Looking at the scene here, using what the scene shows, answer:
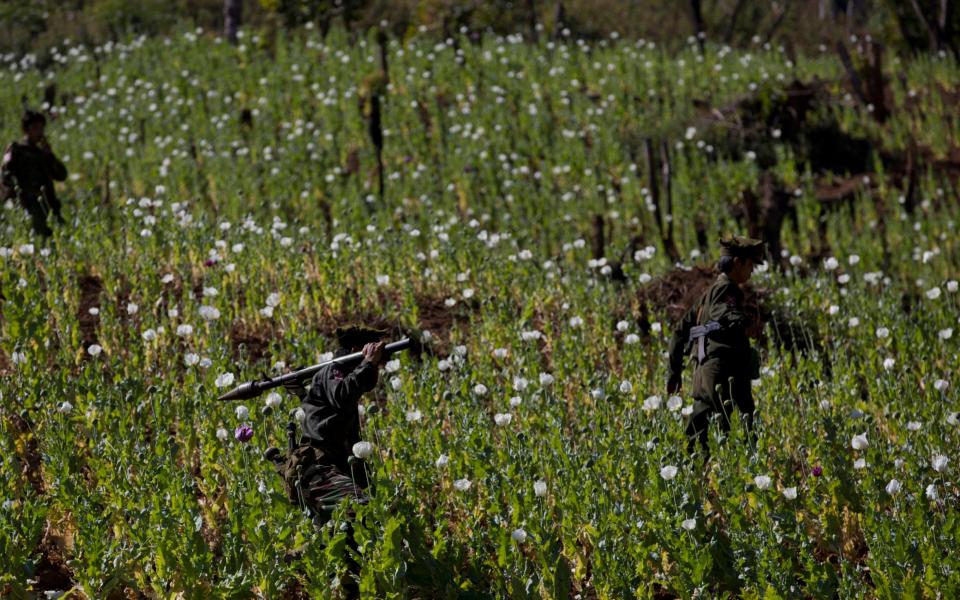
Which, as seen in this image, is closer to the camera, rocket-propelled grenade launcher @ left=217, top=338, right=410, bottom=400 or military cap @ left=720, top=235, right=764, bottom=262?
rocket-propelled grenade launcher @ left=217, top=338, right=410, bottom=400

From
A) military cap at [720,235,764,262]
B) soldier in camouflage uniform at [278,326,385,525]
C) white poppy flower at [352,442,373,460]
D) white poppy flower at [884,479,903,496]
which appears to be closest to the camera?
white poppy flower at [352,442,373,460]

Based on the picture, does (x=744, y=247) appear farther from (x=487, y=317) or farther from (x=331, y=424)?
(x=487, y=317)

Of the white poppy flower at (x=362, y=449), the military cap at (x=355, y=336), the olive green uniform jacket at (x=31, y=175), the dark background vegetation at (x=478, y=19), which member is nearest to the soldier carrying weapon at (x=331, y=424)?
the military cap at (x=355, y=336)

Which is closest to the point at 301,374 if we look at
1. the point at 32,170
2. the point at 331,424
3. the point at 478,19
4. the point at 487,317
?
the point at 331,424

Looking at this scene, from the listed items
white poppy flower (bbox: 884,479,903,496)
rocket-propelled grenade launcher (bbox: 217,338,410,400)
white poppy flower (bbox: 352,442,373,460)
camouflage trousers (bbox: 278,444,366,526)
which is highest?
rocket-propelled grenade launcher (bbox: 217,338,410,400)

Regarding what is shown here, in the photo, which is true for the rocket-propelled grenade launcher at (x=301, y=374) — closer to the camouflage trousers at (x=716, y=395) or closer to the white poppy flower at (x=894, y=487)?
the camouflage trousers at (x=716, y=395)

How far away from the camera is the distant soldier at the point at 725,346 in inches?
275

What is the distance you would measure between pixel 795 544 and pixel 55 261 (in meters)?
6.82

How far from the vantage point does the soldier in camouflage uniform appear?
5875mm

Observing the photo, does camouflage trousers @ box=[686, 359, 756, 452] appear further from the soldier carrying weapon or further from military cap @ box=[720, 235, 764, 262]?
the soldier carrying weapon

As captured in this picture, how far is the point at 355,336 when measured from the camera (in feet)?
20.1

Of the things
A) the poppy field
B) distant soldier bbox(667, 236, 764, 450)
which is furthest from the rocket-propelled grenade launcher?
distant soldier bbox(667, 236, 764, 450)

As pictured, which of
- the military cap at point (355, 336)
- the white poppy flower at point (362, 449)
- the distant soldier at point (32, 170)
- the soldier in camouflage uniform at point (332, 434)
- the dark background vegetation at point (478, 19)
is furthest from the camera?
the dark background vegetation at point (478, 19)

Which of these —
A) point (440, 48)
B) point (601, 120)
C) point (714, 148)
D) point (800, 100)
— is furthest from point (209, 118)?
point (800, 100)
